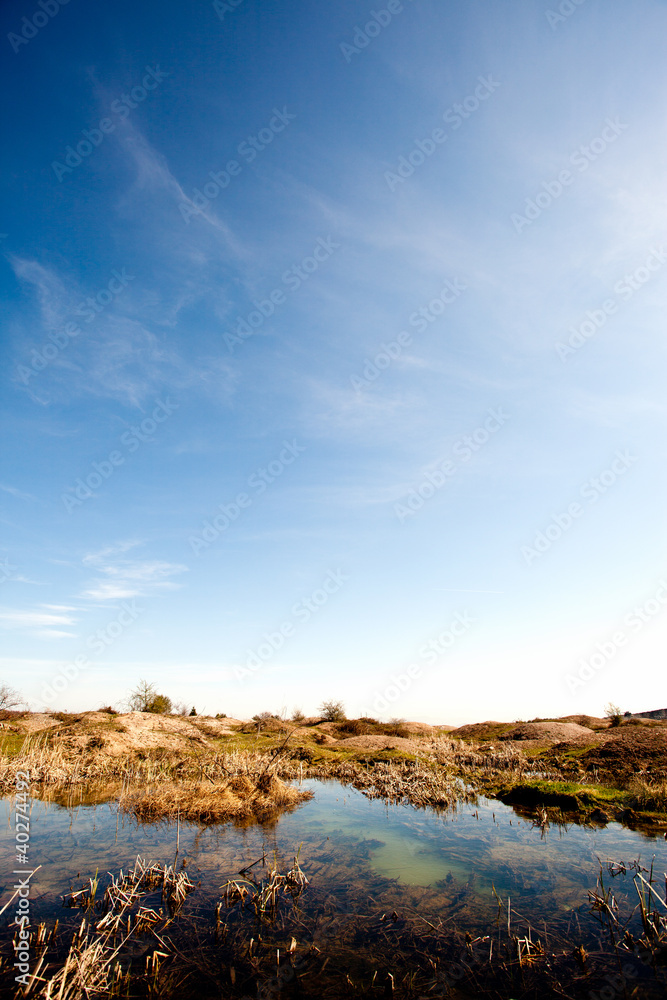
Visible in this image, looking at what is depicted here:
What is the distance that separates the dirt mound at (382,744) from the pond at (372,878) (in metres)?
17.2

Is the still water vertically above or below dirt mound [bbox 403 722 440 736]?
above

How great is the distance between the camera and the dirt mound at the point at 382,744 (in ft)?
115

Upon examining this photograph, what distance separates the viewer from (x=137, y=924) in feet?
27.2

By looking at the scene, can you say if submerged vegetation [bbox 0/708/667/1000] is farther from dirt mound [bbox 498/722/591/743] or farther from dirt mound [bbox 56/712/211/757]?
dirt mound [bbox 498/722/591/743]

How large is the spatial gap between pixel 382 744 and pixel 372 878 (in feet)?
90.7

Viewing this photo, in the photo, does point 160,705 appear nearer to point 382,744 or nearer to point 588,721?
point 382,744

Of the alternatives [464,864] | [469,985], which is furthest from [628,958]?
[464,864]

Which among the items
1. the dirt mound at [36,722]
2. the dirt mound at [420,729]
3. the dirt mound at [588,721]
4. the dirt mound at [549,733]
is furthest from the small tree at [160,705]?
the dirt mound at [588,721]

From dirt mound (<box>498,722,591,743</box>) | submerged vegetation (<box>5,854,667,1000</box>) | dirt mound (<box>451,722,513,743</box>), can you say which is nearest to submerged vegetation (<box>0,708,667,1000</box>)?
submerged vegetation (<box>5,854,667,1000</box>)

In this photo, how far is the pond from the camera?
7.86 m

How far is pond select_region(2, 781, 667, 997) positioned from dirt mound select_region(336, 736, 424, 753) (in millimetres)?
17198

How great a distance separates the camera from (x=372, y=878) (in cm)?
1149

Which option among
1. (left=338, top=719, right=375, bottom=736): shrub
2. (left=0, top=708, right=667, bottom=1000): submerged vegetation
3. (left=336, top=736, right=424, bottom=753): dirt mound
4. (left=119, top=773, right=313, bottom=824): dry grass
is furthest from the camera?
(left=338, top=719, right=375, bottom=736): shrub

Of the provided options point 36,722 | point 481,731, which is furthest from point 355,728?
point 36,722
